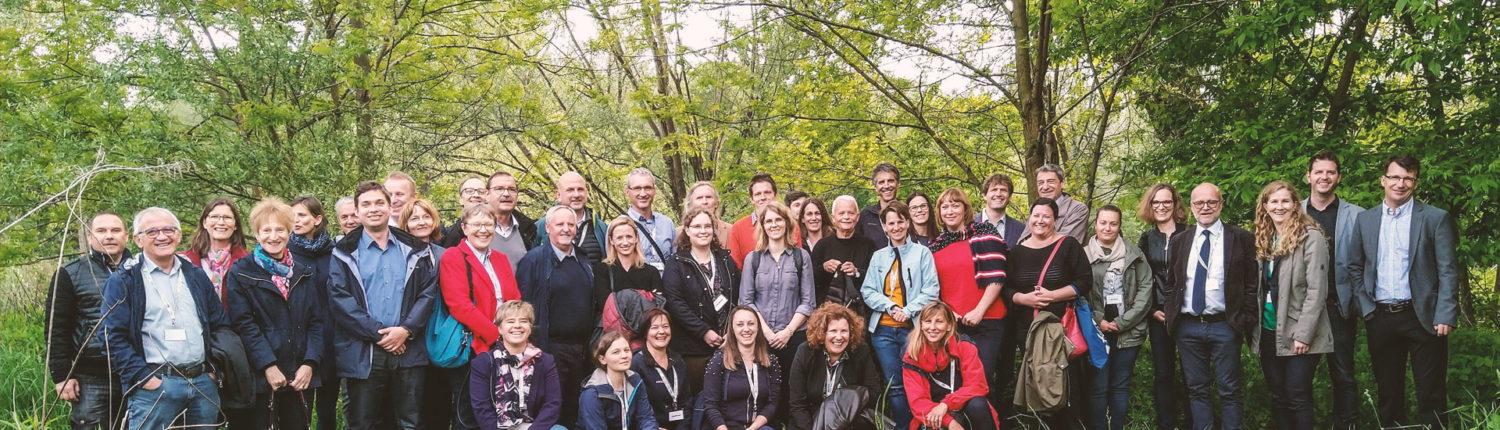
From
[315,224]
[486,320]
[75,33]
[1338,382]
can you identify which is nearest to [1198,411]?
[1338,382]

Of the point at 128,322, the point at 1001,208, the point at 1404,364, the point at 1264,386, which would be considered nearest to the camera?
the point at 128,322

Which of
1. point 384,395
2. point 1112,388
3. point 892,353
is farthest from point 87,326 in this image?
point 1112,388

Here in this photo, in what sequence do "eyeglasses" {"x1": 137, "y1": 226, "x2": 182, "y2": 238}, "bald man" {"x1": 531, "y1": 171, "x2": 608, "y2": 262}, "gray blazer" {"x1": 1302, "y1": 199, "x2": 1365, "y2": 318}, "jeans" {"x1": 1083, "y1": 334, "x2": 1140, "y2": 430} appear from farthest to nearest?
"bald man" {"x1": 531, "y1": 171, "x2": 608, "y2": 262} < "jeans" {"x1": 1083, "y1": 334, "x2": 1140, "y2": 430} < "gray blazer" {"x1": 1302, "y1": 199, "x2": 1365, "y2": 318} < "eyeglasses" {"x1": 137, "y1": 226, "x2": 182, "y2": 238}

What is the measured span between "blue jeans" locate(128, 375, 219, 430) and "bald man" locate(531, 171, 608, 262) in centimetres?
200

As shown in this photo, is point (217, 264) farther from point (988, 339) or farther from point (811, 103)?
point (811, 103)

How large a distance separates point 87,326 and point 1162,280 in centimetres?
587

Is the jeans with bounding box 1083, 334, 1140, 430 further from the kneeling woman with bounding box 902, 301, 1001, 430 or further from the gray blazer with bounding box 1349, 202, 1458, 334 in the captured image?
the gray blazer with bounding box 1349, 202, 1458, 334

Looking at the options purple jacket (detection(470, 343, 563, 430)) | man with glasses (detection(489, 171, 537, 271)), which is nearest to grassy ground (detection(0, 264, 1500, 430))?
purple jacket (detection(470, 343, 563, 430))

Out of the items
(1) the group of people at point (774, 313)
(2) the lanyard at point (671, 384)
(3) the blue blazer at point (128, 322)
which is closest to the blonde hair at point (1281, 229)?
(1) the group of people at point (774, 313)

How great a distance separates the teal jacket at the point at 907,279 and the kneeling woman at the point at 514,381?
197 centimetres

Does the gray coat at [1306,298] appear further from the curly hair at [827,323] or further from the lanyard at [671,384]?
the lanyard at [671,384]

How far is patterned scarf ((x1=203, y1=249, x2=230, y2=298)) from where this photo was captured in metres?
4.97

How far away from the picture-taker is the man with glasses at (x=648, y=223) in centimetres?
600

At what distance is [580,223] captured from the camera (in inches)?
231
